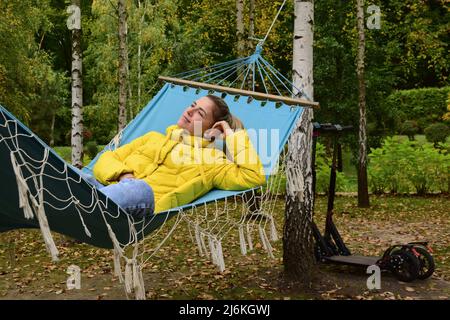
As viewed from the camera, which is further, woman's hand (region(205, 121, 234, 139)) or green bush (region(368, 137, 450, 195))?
green bush (region(368, 137, 450, 195))

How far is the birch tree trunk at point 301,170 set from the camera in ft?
14.6

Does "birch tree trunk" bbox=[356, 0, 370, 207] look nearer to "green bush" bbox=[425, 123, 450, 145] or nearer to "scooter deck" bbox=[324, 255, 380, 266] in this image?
"scooter deck" bbox=[324, 255, 380, 266]

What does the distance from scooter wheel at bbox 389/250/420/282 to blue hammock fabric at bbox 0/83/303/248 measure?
1.58 metres

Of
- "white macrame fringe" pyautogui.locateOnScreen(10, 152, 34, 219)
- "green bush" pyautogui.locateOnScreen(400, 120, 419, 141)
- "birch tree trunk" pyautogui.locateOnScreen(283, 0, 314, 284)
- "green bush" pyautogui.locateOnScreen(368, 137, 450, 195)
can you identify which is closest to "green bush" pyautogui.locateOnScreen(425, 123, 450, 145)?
A: "green bush" pyautogui.locateOnScreen(400, 120, 419, 141)

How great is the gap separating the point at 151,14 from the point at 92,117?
4.36m

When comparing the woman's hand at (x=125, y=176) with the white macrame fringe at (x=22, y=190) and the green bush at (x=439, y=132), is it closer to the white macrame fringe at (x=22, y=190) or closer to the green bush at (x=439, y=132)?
the white macrame fringe at (x=22, y=190)

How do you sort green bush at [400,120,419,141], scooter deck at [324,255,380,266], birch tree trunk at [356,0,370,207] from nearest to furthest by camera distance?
scooter deck at [324,255,380,266]
birch tree trunk at [356,0,370,207]
green bush at [400,120,419,141]

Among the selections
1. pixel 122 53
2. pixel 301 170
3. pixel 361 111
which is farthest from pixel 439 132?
pixel 301 170

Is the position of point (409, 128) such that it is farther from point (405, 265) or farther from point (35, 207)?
point (35, 207)

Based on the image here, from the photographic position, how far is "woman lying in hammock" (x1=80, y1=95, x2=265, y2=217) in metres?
3.43

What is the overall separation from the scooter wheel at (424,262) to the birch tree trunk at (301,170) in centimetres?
90

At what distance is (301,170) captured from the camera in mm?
4426

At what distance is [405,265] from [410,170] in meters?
6.20
